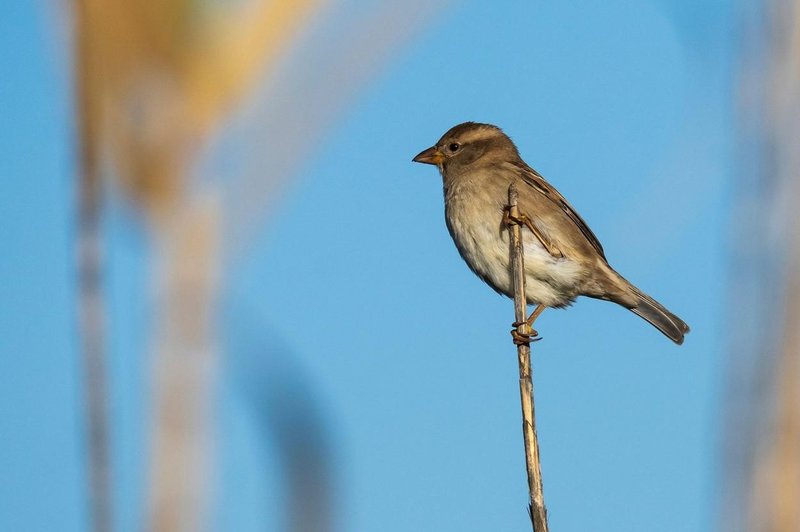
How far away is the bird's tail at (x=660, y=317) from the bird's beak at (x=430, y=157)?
57.6 inches

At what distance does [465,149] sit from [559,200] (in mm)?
690

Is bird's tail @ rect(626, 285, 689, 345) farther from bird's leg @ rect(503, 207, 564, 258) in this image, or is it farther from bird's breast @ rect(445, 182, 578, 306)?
bird's leg @ rect(503, 207, 564, 258)

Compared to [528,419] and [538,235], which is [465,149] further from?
[528,419]

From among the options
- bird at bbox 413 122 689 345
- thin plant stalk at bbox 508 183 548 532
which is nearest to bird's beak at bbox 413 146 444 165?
bird at bbox 413 122 689 345

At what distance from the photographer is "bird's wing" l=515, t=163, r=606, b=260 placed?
5734 millimetres

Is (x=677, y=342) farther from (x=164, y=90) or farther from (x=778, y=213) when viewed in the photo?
(x=164, y=90)

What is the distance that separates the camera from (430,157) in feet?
19.7

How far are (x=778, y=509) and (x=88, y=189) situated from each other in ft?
2.64

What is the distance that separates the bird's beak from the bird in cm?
17

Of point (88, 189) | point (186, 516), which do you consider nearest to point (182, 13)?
point (88, 189)

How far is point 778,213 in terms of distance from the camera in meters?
1.11

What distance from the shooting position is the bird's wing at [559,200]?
5.73m

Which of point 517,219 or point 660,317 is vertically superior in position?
→ point 517,219

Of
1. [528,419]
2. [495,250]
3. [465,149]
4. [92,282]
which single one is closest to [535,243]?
[495,250]
